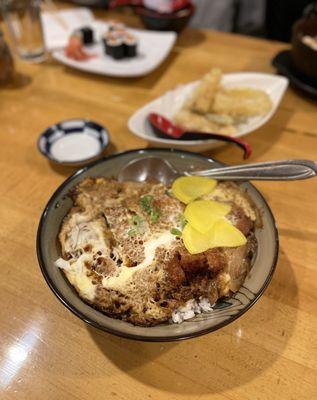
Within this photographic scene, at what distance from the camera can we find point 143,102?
164 centimetres

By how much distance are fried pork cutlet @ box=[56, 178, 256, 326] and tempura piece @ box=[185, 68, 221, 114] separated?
0.65 metres

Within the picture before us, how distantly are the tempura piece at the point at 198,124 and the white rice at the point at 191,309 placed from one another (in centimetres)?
71

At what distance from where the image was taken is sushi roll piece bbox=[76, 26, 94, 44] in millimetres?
1896

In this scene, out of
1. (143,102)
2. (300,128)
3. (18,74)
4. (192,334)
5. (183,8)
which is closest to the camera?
(192,334)

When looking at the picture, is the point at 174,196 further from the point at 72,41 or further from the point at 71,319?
Answer: the point at 72,41

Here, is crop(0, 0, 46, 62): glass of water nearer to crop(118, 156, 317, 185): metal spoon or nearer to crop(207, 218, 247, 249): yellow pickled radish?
crop(118, 156, 317, 185): metal spoon

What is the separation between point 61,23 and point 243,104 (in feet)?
4.08

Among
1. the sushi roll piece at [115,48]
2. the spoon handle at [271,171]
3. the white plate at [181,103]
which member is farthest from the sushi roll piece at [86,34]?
the spoon handle at [271,171]

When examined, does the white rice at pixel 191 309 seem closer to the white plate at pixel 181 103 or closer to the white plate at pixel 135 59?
the white plate at pixel 181 103

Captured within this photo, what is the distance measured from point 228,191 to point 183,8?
4.72ft

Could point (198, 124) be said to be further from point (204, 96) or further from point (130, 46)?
point (130, 46)

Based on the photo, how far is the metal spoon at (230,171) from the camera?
0.95 m

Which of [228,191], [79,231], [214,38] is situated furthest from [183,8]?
[79,231]

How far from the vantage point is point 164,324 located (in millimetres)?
759
